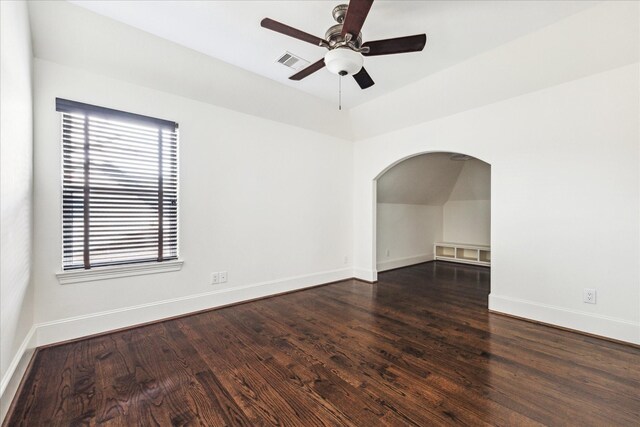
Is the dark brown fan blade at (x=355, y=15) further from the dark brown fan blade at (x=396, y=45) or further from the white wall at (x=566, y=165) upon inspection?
the white wall at (x=566, y=165)

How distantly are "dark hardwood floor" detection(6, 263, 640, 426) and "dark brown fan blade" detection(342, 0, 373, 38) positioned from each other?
7.84 feet

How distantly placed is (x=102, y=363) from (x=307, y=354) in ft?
5.25

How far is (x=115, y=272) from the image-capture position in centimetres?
275

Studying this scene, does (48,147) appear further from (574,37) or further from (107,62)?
(574,37)

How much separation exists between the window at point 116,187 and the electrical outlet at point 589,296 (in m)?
4.28

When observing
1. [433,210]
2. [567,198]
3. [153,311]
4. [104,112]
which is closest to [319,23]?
[104,112]

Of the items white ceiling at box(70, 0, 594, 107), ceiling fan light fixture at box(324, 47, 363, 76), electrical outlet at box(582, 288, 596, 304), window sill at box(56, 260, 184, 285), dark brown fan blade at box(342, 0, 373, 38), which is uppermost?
white ceiling at box(70, 0, 594, 107)

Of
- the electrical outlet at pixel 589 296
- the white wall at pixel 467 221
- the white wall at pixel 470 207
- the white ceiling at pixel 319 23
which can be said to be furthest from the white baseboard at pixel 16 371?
the white wall at pixel 467 221

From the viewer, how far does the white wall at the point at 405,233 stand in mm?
5719

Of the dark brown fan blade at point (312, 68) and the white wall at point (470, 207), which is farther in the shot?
the white wall at point (470, 207)

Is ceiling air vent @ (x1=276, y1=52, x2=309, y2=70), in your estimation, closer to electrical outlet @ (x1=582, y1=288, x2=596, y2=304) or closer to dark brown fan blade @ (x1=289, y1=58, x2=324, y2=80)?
dark brown fan blade @ (x1=289, y1=58, x2=324, y2=80)

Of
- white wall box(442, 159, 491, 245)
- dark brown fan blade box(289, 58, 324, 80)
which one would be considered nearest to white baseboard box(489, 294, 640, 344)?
dark brown fan blade box(289, 58, 324, 80)

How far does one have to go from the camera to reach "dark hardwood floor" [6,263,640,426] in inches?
63.7

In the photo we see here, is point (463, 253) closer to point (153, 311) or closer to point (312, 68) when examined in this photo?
point (312, 68)
